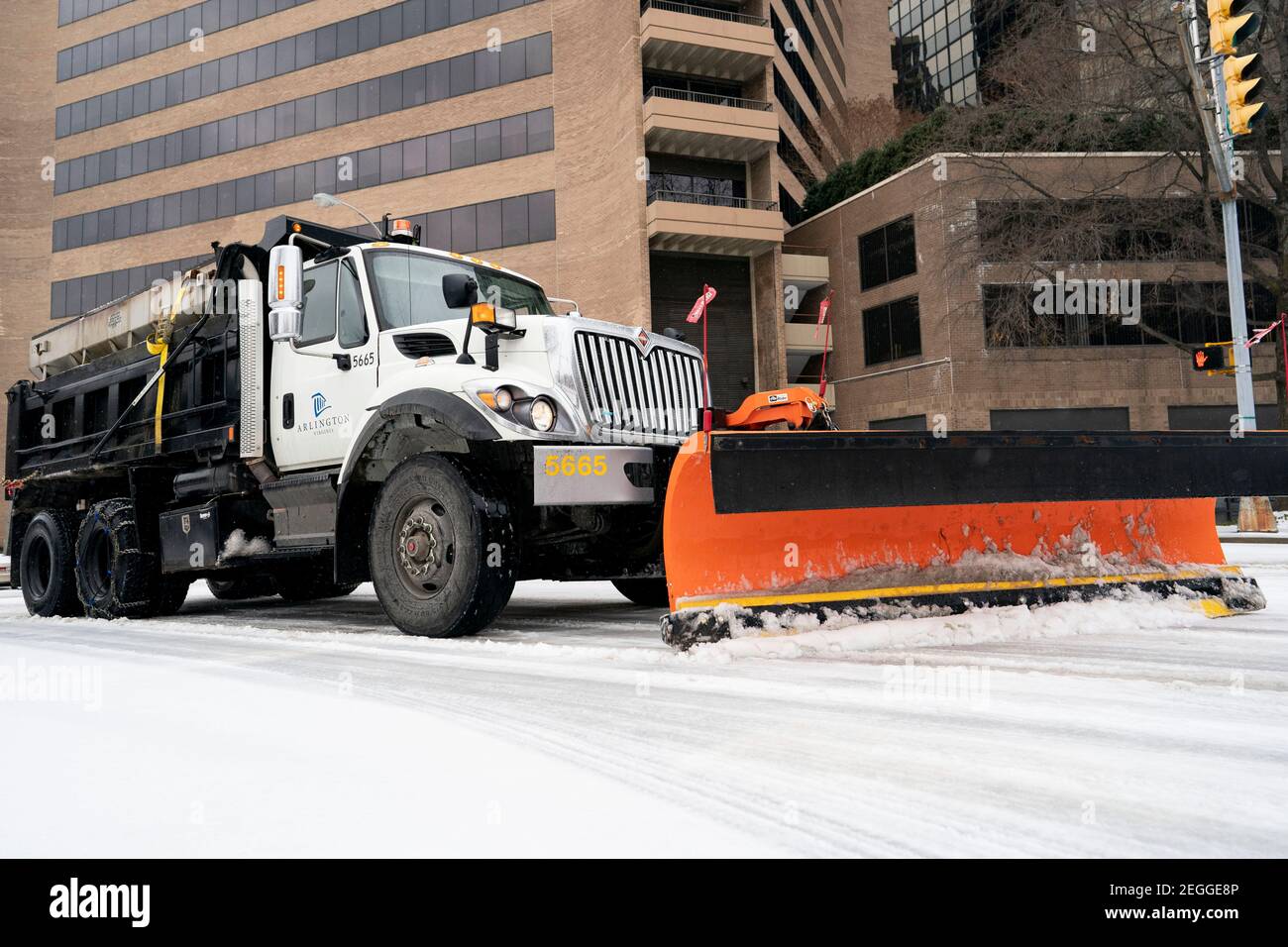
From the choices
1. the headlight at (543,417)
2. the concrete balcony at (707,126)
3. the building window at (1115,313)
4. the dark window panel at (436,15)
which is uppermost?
the dark window panel at (436,15)

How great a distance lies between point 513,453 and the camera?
5.43m

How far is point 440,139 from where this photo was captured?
1305 inches

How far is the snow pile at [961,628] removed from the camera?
420 cm

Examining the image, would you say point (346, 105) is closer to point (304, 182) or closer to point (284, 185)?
point (304, 182)

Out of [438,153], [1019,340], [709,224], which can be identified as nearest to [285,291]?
[709,224]

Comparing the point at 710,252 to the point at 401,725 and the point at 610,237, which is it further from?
the point at 401,725

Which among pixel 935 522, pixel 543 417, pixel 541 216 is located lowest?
pixel 935 522

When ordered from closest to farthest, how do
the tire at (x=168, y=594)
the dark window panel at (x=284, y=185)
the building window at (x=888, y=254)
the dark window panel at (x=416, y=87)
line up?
the tire at (x=168, y=594), the building window at (x=888, y=254), the dark window panel at (x=416, y=87), the dark window panel at (x=284, y=185)

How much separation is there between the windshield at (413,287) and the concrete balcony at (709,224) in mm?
22540

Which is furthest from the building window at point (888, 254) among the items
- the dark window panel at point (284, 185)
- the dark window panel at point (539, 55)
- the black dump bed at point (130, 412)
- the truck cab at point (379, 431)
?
the black dump bed at point (130, 412)

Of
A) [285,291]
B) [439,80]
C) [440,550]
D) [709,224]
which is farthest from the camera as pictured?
[439,80]

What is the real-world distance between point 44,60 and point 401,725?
54997 mm

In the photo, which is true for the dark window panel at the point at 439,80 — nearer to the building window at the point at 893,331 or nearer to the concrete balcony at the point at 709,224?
the concrete balcony at the point at 709,224

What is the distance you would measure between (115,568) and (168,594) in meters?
0.53
